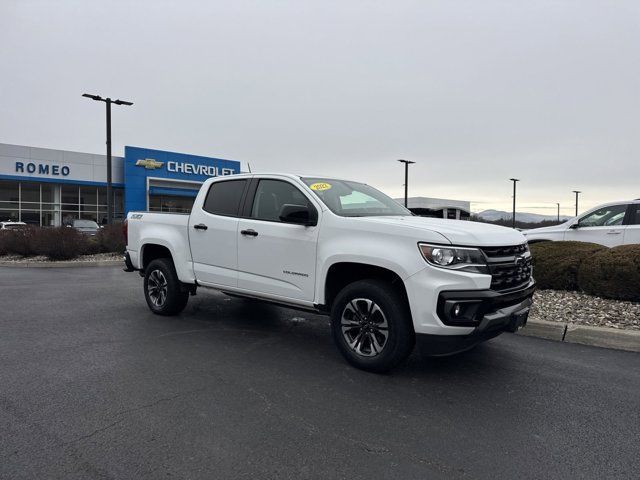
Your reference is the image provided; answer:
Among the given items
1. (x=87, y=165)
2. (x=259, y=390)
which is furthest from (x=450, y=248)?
(x=87, y=165)

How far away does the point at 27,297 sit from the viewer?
336 inches

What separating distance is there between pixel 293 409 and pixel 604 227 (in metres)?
8.30

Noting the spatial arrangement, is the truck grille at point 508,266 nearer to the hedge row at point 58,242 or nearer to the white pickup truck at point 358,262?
the white pickup truck at point 358,262

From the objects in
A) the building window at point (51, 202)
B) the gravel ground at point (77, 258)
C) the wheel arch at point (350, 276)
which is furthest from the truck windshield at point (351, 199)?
the building window at point (51, 202)

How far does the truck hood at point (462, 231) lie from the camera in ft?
13.5

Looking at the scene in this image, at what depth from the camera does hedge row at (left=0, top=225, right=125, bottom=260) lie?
15.2m

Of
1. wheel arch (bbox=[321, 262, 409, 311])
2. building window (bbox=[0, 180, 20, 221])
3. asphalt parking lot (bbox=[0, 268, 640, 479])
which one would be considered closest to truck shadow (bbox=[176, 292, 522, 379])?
asphalt parking lot (bbox=[0, 268, 640, 479])

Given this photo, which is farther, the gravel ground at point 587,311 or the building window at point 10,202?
the building window at point 10,202

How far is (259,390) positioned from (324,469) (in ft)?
4.35

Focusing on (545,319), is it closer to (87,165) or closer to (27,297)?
(27,297)

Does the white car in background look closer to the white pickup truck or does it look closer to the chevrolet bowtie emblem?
the white pickup truck

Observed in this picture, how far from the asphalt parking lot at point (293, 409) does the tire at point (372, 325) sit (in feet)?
0.58

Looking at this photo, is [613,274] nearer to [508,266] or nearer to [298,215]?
[508,266]

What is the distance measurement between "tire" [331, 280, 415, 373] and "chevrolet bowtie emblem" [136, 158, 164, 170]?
36004mm
